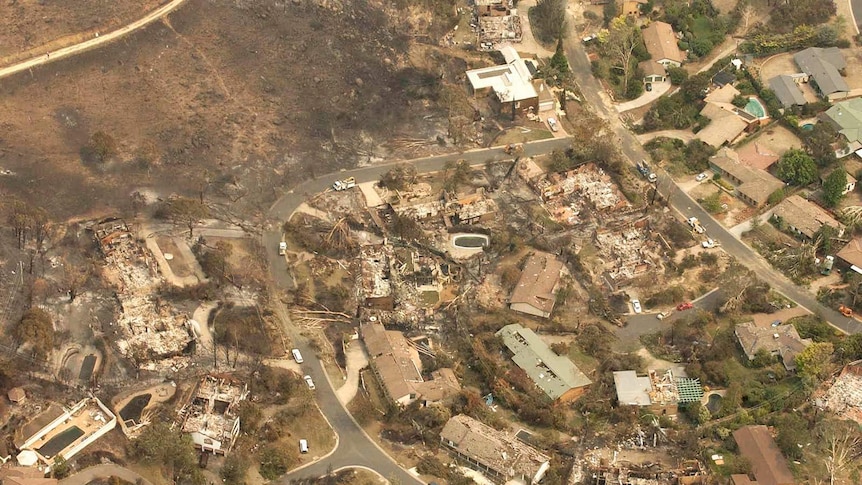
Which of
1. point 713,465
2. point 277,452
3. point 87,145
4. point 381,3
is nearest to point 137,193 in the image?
point 87,145

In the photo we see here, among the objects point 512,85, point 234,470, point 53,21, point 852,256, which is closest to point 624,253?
point 852,256

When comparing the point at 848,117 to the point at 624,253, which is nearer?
the point at 624,253

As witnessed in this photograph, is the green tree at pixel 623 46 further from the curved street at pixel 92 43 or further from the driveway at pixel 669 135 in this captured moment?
the curved street at pixel 92 43

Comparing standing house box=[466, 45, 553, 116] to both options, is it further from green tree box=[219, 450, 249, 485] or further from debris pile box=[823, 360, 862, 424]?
green tree box=[219, 450, 249, 485]

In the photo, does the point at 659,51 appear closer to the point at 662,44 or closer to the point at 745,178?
the point at 662,44

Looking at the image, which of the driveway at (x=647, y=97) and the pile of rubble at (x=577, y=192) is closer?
the pile of rubble at (x=577, y=192)

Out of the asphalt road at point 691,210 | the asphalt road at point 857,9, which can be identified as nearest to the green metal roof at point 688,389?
the asphalt road at point 691,210
